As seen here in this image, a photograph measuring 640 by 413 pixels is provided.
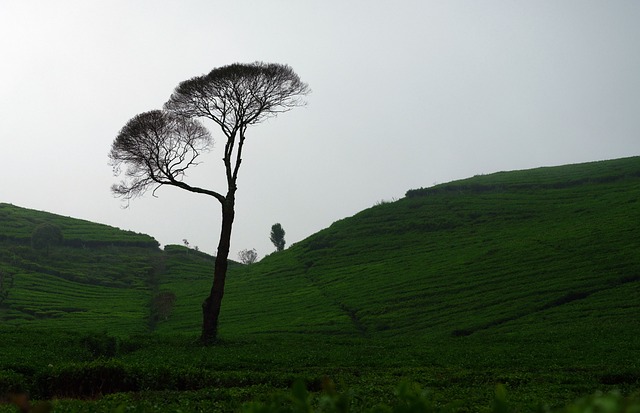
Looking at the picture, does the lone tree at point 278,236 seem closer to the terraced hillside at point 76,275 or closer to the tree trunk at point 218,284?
the terraced hillside at point 76,275

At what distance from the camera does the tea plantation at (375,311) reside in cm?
1750

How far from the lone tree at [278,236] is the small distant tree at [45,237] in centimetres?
5125

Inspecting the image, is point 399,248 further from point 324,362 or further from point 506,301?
point 324,362

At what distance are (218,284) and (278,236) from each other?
112 meters

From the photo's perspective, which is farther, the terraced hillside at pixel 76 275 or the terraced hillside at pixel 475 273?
the terraced hillside at pixel 76 275

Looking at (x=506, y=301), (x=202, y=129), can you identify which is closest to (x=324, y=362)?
(x=202, y=129)

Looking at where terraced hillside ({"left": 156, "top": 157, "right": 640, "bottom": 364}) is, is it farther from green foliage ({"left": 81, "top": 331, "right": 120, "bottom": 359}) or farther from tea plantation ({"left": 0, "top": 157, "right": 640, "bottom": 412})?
green foliage ({"left": 81, "top": 331, "right": 120, "bottom": 359})

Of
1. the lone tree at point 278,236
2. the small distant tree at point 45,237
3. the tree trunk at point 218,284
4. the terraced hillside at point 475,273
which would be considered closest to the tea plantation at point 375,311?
the terraced hillside at point 475,273

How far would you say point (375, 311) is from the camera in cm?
5109

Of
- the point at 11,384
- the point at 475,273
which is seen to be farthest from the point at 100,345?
the point at 475,273

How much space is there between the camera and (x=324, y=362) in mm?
26062

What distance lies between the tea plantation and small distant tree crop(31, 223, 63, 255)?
1703 millimetres

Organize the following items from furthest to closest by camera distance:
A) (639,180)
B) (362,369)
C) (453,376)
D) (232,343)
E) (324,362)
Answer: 1. (639,180)
2. (232,343)
3. (324,362)
4. (362,369)
5. (453,376)

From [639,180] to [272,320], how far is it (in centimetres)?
6365
